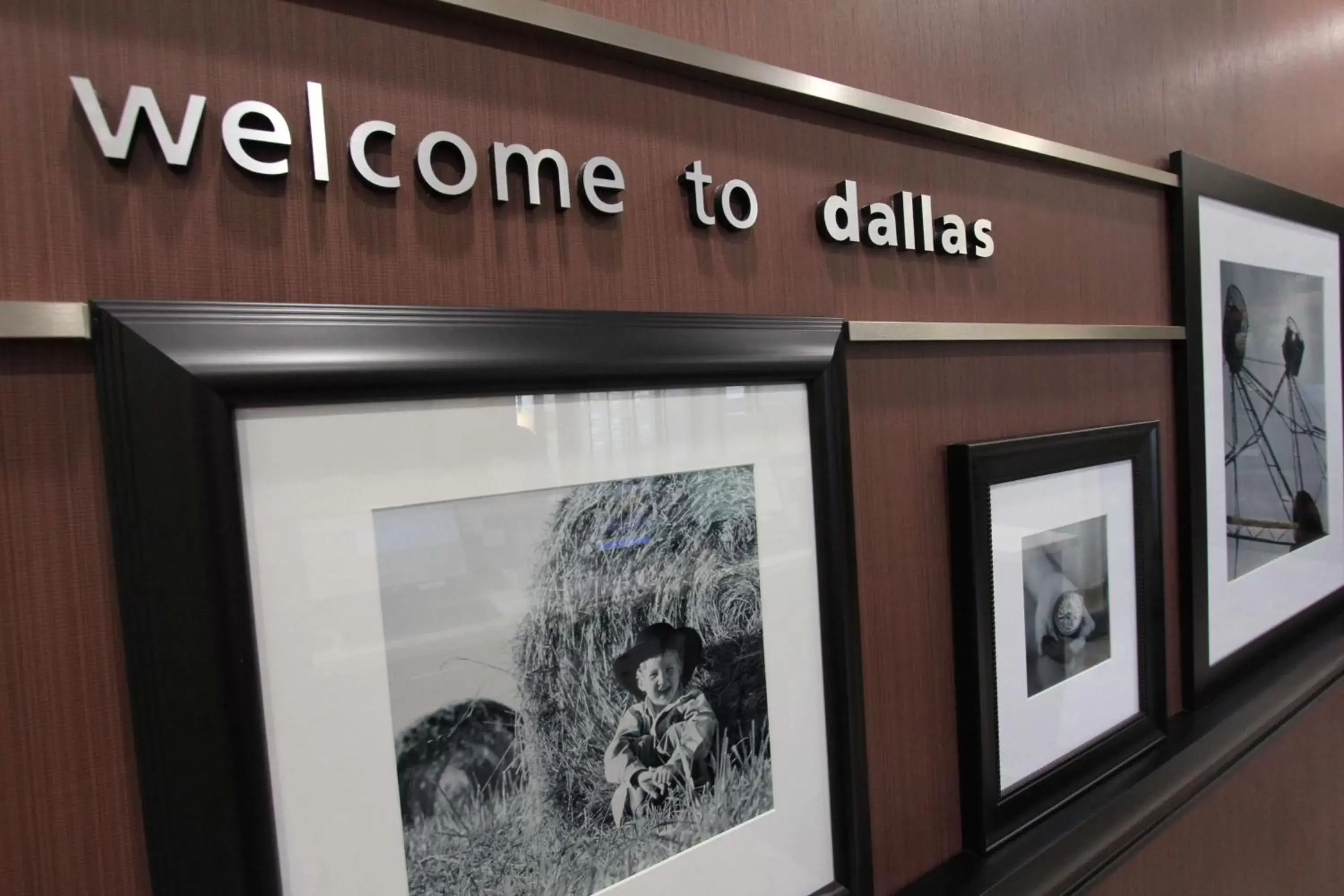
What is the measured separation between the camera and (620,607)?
20.1 inches

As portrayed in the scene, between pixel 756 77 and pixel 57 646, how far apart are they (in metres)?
0.57

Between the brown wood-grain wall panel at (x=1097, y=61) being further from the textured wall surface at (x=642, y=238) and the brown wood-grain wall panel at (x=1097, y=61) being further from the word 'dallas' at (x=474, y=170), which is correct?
the word 'dallas' at (x=474, y=170)

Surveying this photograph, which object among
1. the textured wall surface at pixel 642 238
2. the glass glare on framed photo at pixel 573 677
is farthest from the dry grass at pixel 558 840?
the textured wall surface at pixel 642 238

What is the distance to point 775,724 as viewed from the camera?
587 mm

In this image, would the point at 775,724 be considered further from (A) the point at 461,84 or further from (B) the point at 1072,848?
(A) the point at 461,84

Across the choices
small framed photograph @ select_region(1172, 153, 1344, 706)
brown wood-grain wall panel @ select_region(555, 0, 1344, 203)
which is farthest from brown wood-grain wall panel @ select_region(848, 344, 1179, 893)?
small framed photograph @ select_region(1172, 153, 1344, 706)

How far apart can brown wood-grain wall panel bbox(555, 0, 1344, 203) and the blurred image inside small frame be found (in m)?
0.35

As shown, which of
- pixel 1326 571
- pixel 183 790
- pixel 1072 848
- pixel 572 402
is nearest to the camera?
pixel 183 790

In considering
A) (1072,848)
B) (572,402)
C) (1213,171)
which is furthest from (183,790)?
(1213,171)

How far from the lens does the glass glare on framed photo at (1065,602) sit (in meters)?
0.77

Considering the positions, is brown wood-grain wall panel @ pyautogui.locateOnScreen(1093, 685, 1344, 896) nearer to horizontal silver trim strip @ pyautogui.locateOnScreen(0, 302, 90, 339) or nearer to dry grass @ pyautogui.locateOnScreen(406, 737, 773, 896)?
dry grass @ pyautogui.locateOnScreen(406, 737, 773, 896)

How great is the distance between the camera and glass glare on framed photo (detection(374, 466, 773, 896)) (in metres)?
0.44

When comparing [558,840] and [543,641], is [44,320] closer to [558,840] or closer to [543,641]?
[543,641]

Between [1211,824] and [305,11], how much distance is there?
1.32 m
